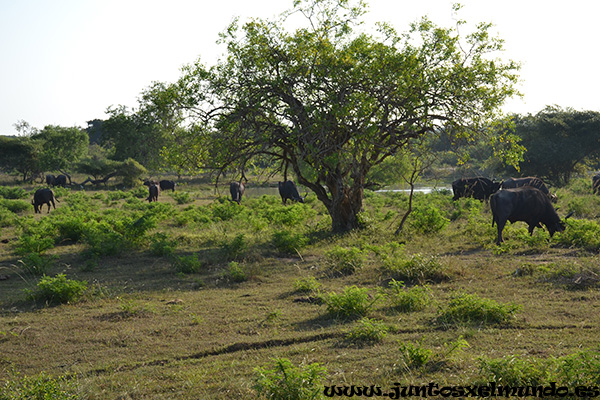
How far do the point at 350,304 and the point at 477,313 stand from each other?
62.3 inches

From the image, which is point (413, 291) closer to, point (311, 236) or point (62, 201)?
point (311, 236)

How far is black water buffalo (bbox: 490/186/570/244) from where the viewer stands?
12.3 metres

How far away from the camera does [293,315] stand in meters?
7.40

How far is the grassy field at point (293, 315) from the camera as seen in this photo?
4.92 metres

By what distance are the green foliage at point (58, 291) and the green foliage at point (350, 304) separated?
411cm

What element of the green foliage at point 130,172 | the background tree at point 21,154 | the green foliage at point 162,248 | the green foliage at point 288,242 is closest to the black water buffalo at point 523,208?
the green foliage at point 288,242

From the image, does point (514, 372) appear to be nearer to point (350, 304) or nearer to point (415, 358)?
point (415, 358)

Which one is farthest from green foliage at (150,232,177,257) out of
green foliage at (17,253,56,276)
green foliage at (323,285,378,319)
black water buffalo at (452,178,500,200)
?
black water buffalo at (452,178,500,200)

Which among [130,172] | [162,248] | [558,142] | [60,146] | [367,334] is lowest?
[367,334]

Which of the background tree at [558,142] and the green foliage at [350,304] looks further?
the background tree at [558,142]

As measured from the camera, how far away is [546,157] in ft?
116

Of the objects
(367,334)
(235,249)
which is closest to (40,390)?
(367,334)

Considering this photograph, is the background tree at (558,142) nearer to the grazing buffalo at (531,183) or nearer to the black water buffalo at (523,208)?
the grazing buffalo at (531,183)

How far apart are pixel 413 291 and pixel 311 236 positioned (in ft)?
22.8
